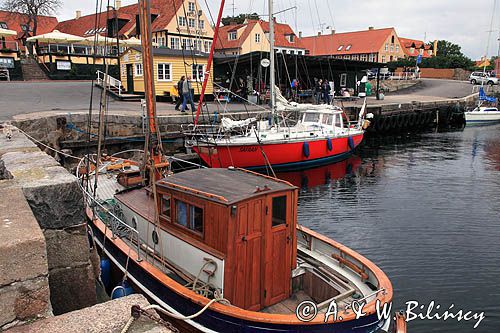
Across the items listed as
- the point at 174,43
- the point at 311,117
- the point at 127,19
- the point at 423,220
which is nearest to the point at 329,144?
the point at 311,117

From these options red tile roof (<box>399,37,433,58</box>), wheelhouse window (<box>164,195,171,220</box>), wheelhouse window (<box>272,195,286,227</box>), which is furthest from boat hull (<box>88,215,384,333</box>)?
red tile roof (<box>399,37,433,58</box>)

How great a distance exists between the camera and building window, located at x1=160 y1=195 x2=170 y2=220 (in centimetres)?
704

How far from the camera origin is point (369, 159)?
24.4m

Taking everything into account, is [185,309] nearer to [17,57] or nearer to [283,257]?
[283,257]

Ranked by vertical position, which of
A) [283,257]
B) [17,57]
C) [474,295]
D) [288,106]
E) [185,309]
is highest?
[17,57]

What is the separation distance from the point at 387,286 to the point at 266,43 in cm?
5706

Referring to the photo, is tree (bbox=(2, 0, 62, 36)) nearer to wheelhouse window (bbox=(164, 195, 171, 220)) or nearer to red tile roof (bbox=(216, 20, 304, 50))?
red tile roof (bbox=(216, 20, 304, 50))

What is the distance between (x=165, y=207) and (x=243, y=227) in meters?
1.83

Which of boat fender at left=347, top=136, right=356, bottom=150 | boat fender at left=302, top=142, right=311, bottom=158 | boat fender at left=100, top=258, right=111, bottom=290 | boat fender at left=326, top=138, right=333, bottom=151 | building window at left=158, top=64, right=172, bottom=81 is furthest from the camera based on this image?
building window at left=158, top=64, right=172, bottom=81

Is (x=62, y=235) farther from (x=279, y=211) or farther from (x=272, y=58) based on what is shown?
(x=272, y=58)

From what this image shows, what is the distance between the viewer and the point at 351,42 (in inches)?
3063

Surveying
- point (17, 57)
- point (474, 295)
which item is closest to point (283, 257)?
point (474, 295)

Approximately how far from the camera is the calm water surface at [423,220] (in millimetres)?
8938

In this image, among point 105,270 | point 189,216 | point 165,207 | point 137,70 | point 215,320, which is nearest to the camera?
point 215,320
